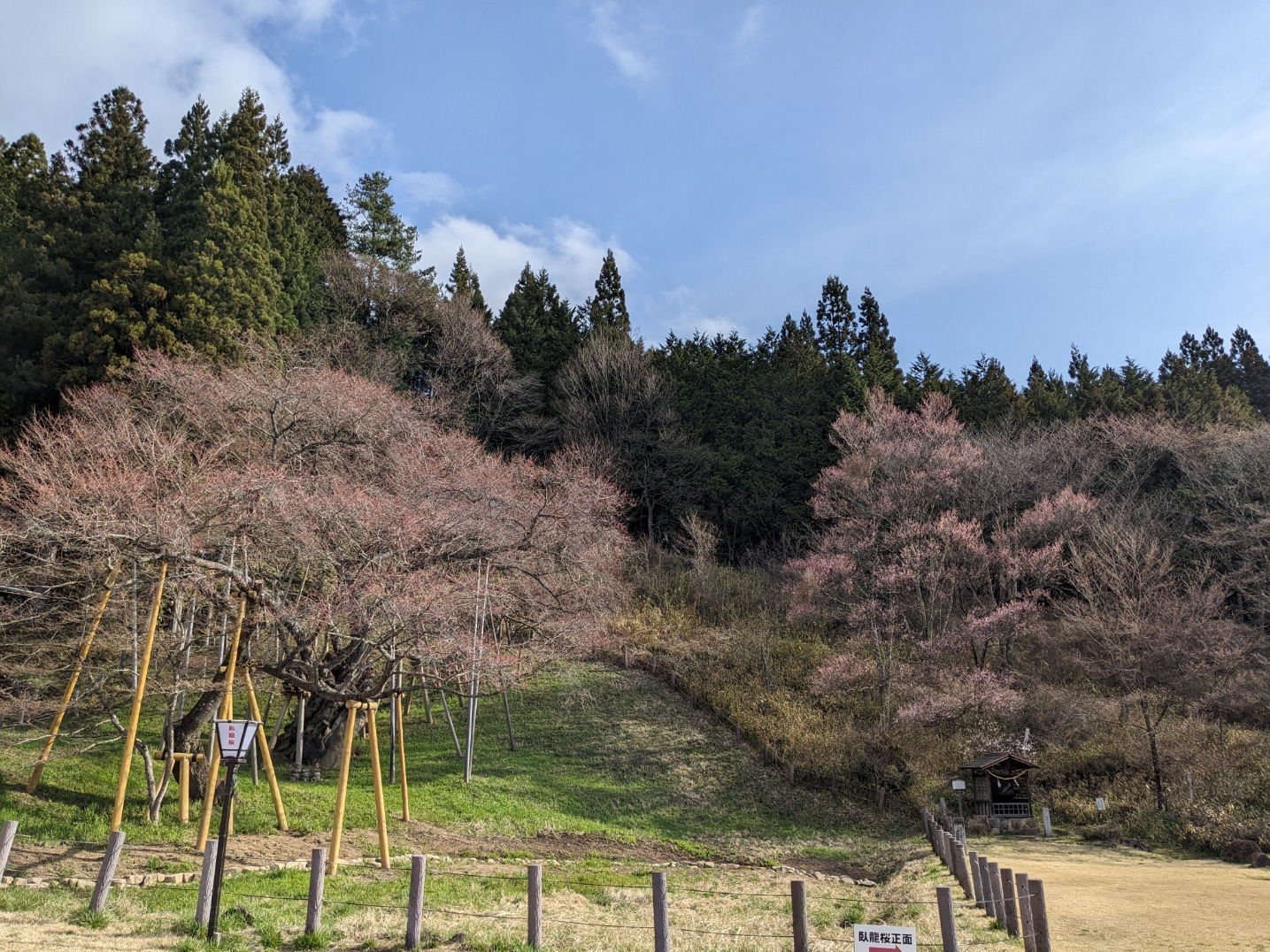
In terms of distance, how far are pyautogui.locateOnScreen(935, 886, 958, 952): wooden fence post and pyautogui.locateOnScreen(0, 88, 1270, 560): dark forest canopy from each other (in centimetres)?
2270

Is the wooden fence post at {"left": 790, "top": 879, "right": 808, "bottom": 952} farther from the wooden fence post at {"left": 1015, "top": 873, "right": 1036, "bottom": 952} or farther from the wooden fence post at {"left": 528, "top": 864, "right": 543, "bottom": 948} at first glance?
the wooden fence post at {"left": 528, "top": 864, "right": 543, "bottom": 948}

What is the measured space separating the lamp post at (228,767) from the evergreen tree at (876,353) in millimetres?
29507

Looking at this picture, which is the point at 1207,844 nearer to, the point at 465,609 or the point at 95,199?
the point at 465,609

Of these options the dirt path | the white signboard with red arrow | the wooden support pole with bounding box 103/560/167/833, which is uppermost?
the wooden support pole with bounding box 103/560/167/833

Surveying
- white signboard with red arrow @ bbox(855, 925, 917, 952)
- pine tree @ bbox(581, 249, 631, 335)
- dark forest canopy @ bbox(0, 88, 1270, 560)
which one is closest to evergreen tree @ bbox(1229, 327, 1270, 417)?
dark forest canopy @ bbox(0, 88, 1270, 560)

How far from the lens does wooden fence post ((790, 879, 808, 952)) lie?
7059 millimetres

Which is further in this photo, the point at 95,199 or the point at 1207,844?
the point at 95,199

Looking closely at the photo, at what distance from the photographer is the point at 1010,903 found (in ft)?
27.8

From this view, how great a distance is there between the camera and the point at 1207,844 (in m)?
15.0

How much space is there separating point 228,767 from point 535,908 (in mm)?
2937

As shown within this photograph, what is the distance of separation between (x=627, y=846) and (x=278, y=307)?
20.7 meters

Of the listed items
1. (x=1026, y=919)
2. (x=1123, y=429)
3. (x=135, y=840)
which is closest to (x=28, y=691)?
(x=135, y=840)

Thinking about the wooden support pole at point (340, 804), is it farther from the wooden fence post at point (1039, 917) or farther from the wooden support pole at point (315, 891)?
the wooden fence post at point (1039, 917)

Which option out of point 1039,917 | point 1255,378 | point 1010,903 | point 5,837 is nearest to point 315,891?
point 5,837
